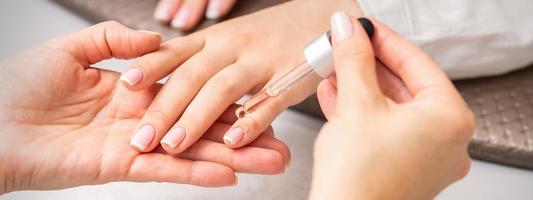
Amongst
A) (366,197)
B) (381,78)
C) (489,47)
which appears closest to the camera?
(366,197)

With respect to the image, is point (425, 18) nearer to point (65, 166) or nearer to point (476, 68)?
point (476, 68)

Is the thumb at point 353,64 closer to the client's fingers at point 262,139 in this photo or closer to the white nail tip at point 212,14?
the client's fingers at point 262,139

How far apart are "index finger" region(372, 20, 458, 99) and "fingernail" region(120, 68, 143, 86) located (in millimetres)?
268

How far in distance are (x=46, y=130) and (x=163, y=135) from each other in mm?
141

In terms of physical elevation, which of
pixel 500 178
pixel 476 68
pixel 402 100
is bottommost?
pixel 500 178

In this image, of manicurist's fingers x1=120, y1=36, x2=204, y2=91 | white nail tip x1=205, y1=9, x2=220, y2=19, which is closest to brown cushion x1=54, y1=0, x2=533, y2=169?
white nail tip x1=205, y1=9, x2=220, y2=19

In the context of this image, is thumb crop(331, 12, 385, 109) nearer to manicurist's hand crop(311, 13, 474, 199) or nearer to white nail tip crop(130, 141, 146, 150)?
manicurist's hand crop(311, 13, 474, 199)

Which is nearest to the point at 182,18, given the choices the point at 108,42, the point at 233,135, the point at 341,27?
the point at 108,42

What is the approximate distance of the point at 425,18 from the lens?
0.74m

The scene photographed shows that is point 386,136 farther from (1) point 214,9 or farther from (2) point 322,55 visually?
(1) point 214,9

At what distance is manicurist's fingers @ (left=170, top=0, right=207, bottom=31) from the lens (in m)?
0.81

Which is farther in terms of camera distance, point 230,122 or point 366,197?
point 230,122

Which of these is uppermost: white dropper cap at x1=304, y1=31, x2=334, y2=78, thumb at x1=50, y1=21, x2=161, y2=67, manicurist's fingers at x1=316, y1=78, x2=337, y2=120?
white dropper cap at x1=304, y1=31, x2=334, y2=78

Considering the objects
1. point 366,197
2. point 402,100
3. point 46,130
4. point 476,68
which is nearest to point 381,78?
point 402,100
